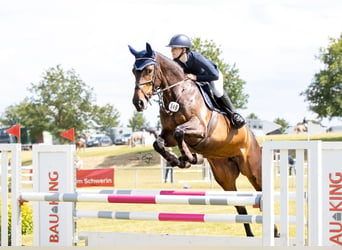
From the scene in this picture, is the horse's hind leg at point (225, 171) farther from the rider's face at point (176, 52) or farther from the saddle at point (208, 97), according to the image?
the rider's face at point (176, 52)

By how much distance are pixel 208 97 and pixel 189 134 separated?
2.05 ft

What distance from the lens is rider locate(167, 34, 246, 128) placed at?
5.35 meters

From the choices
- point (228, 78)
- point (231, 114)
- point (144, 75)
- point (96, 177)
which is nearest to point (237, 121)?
point (231, 114)

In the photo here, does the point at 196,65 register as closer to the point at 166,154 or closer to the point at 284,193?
the point at 166,154

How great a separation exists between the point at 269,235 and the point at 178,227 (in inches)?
161

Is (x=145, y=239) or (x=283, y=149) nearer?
(x=283, y=149)

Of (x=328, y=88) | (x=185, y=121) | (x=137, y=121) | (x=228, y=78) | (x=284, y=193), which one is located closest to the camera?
(x=284, y=193)

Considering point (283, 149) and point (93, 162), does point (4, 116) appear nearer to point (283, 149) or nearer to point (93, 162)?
point (93, 162)

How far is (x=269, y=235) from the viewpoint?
12.0ft

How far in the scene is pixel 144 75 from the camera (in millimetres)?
5031

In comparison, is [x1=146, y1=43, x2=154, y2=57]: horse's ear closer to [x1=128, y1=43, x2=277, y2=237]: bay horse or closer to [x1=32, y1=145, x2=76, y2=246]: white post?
[x1=128, y1=43, x2=277, y2=237]: bay horse

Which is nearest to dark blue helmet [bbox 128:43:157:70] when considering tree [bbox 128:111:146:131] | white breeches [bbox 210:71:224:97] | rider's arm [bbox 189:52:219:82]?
rider's arm [bbox 189:52:219:82]

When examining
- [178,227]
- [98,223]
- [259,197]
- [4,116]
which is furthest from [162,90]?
[4,116]

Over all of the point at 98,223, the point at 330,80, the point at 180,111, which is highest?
the point at 330,80
